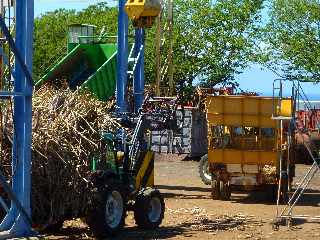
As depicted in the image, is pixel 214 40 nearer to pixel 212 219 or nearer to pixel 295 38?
pixel 295 38

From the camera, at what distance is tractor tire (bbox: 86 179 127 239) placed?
12.3 m

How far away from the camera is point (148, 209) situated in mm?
13828

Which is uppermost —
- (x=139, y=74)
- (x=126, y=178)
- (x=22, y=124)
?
(x=139, y=74)

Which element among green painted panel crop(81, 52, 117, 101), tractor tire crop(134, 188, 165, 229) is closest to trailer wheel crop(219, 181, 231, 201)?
green painted panel crop(81, 52, 117, 101)

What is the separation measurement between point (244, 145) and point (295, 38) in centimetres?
2548

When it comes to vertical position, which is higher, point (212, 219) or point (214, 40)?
point (214, 40)

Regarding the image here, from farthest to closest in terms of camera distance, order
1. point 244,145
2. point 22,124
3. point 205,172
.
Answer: point 205,172 < point 244,145 < point 22,124

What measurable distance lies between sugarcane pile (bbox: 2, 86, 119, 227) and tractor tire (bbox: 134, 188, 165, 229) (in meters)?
1.65

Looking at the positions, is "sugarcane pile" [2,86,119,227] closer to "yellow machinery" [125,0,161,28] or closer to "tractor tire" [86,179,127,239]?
"tractor tire" [86,179,127,239]

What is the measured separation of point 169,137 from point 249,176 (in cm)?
1248

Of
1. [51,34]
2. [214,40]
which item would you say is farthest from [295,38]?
[51,34]

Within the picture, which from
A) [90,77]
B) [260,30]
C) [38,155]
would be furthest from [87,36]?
[260,30]

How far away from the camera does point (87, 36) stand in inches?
819

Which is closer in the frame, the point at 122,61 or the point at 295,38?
the point at 122,61
